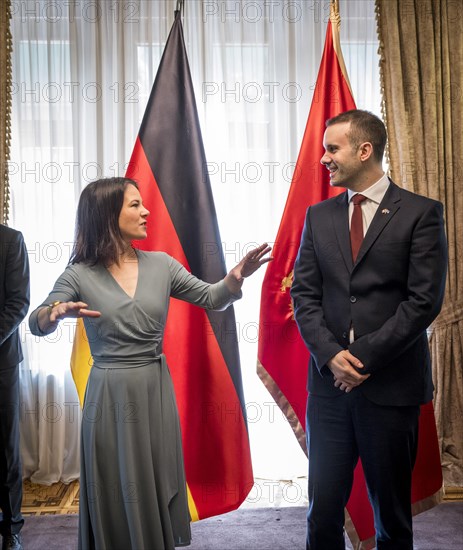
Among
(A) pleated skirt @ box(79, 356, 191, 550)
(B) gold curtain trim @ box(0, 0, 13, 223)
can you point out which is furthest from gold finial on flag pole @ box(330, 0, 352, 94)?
(B) gold curtain trim @ box(0, 0, 13, 223)

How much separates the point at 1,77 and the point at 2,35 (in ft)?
0.74

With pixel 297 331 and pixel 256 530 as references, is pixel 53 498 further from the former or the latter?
pixel 297 331

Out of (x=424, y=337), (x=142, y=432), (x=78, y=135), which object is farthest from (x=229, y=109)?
(x=142, y=432)

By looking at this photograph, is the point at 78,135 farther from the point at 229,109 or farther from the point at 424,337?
the point at 424,337

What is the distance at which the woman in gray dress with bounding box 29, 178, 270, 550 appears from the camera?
1842mm

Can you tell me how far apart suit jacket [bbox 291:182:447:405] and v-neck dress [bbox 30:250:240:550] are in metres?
0.51

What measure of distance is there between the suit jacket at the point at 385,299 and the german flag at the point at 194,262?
710mm

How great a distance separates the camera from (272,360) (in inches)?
103

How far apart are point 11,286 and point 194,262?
762 millimetres

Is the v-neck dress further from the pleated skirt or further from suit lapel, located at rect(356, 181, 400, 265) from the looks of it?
suit lapel, located at rect(356, 181, 400, 265)

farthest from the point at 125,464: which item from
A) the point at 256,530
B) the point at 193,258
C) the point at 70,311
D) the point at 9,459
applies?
the point at 256,530

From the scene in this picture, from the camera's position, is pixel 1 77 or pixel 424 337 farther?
pixel 1 77

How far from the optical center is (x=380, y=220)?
1.94 meters

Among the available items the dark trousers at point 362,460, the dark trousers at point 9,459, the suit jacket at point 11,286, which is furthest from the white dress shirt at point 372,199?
the dark trousers at point 9,459
